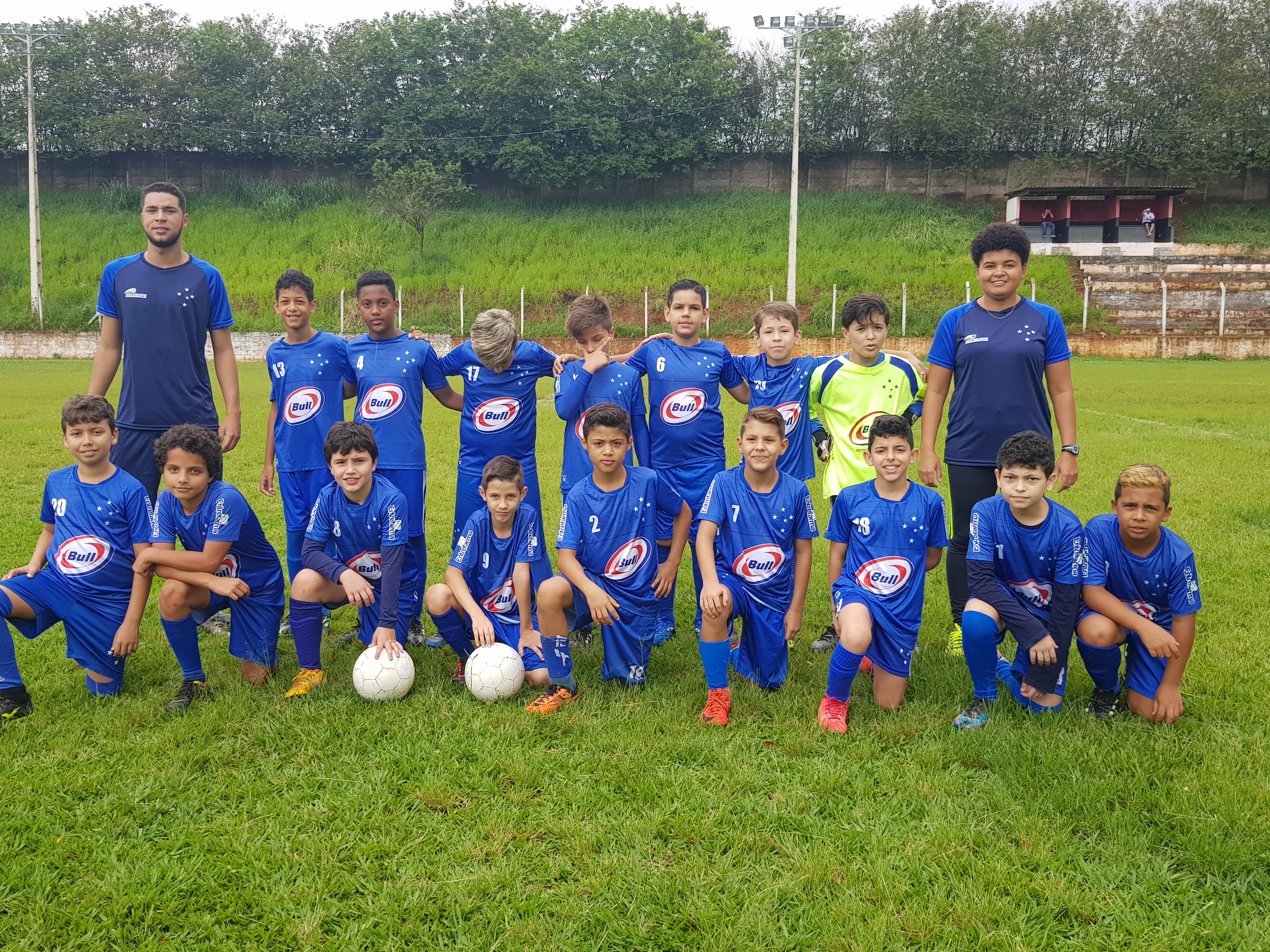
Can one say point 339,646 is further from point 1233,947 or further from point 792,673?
Answer: point 1233,947

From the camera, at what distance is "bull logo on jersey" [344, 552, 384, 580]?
4.23 meters

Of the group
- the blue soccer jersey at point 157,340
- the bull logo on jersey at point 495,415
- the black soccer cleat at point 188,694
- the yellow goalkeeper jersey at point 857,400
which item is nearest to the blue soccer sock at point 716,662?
the yellow goalkeeper jersey at point 857,400

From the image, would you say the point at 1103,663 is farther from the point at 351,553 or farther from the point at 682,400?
the point at 351,553

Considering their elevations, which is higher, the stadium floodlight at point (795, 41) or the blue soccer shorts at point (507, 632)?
the stadium floodlight at point (795, 41)

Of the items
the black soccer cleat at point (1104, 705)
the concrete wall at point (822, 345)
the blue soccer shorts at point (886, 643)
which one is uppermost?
the concrete wall at point (822, 345)

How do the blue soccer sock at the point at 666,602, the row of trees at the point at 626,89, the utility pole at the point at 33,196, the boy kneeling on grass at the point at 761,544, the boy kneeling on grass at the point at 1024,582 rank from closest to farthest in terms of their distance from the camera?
the boy kneeling on grass at the point at 1024,582 → the boy kneeling on grass at the point at 761,544 → the blue soccer sock at the point at 666,602 → the utility pole at the point at 33,196 → the row of trees at the point at 626,89

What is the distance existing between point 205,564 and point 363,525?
2.20ft

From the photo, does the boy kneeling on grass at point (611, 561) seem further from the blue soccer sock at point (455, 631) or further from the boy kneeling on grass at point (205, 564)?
the boy kneeling on grass at point (205, 564)

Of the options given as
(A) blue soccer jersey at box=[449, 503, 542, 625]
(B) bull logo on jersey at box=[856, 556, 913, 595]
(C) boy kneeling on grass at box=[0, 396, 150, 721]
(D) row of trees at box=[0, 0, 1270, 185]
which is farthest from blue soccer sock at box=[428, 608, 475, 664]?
(D) row of trees at box=[0, 0, 1270, 185]

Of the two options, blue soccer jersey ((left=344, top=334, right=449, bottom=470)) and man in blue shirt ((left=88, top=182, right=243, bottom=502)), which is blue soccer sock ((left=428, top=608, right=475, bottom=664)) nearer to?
blue soccer jersey ((left=344, top=334, right=449, bottom=470))

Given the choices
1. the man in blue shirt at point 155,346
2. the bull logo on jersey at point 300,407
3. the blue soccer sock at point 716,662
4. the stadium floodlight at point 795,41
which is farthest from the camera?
the stadium floodlight at point 795,41

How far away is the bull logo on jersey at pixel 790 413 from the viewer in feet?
16.1

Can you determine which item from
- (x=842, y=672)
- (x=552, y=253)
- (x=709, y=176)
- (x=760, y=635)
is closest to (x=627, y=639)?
(x=760, y=635)

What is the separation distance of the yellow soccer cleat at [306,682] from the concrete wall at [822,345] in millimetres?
20775
